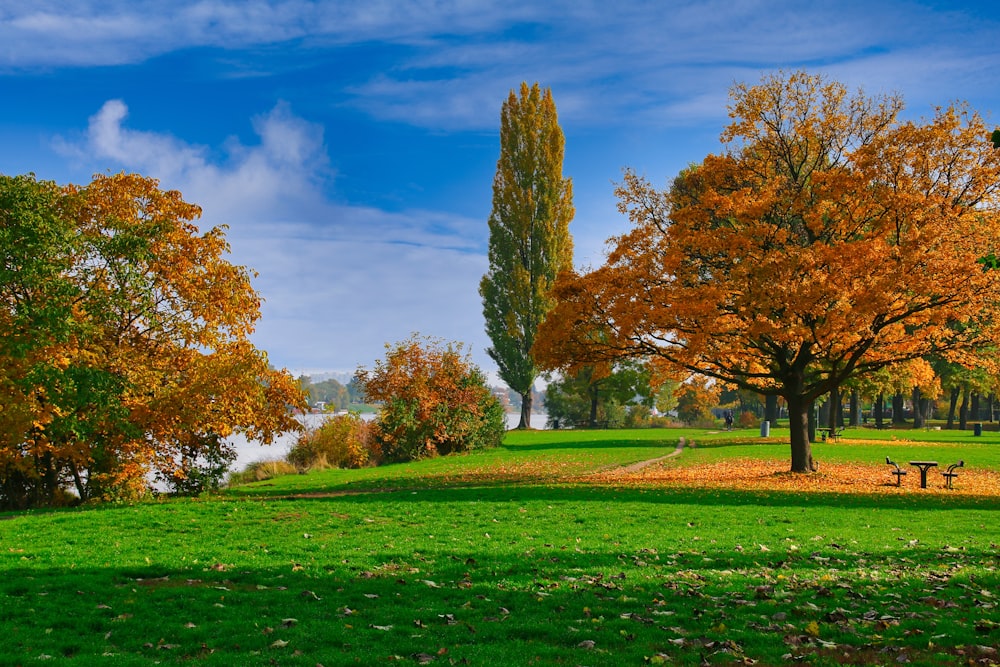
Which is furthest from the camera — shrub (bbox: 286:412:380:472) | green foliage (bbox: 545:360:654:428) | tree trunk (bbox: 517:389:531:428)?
tree trunk (bbox: 517:389:531:428)

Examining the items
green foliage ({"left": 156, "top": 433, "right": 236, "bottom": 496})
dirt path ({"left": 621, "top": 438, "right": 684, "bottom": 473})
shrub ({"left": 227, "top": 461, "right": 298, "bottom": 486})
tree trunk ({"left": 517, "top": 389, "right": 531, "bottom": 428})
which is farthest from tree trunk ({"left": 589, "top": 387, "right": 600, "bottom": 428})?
green foliage ({"left": 156, "top": 433, "right": 236, "bottom": 496})

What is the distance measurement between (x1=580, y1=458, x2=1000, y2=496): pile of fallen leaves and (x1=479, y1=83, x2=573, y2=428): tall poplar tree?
92.8 ft

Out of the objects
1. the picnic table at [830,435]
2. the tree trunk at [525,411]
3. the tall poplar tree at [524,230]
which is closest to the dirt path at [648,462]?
the picnic table at [830,435]

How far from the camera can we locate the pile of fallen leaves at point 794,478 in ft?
68.7

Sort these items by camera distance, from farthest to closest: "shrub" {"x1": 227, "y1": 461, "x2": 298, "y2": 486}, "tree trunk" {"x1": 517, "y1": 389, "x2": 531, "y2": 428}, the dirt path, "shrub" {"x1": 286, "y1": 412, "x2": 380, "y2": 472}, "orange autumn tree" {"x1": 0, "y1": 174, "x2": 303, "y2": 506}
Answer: "tree trunk" {"x1": 517, "y1": 389, "x2": 531, "y2": 428} < "shrub" {"x1": 286, "y1": 412, "x2": 380, "y2": 472} < "shrub" {"x1": 227, "y1": 461, "x2": 298, "y2": 486} < the dirt path < "orange autumn tree" {"x1": 0, "y1": 174, "x2": 303, "y2": 506}

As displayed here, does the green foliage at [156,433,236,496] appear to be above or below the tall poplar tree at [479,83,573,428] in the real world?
below

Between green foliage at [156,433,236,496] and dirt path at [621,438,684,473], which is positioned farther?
dirt path at [621,438,684,473]

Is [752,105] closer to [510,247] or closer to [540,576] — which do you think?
[540,576]

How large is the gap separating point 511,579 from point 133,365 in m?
14.1

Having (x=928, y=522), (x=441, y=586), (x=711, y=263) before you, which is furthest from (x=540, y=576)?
(x=711, y=263)

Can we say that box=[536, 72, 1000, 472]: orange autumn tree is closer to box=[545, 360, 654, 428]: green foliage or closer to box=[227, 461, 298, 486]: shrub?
box=[227, 461, 298, 486]: shrub

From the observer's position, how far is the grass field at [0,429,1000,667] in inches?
254

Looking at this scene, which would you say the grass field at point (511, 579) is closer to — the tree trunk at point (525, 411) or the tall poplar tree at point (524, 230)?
the tall poplar tree at point (524, 230)

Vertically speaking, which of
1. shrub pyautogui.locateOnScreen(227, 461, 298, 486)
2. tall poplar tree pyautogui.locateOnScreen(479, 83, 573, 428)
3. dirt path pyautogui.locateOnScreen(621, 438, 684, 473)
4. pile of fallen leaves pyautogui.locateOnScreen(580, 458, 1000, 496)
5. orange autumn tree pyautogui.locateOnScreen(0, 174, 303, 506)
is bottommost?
shrub pyautogui.locateOnScreen(227, 461, 298, 486)
